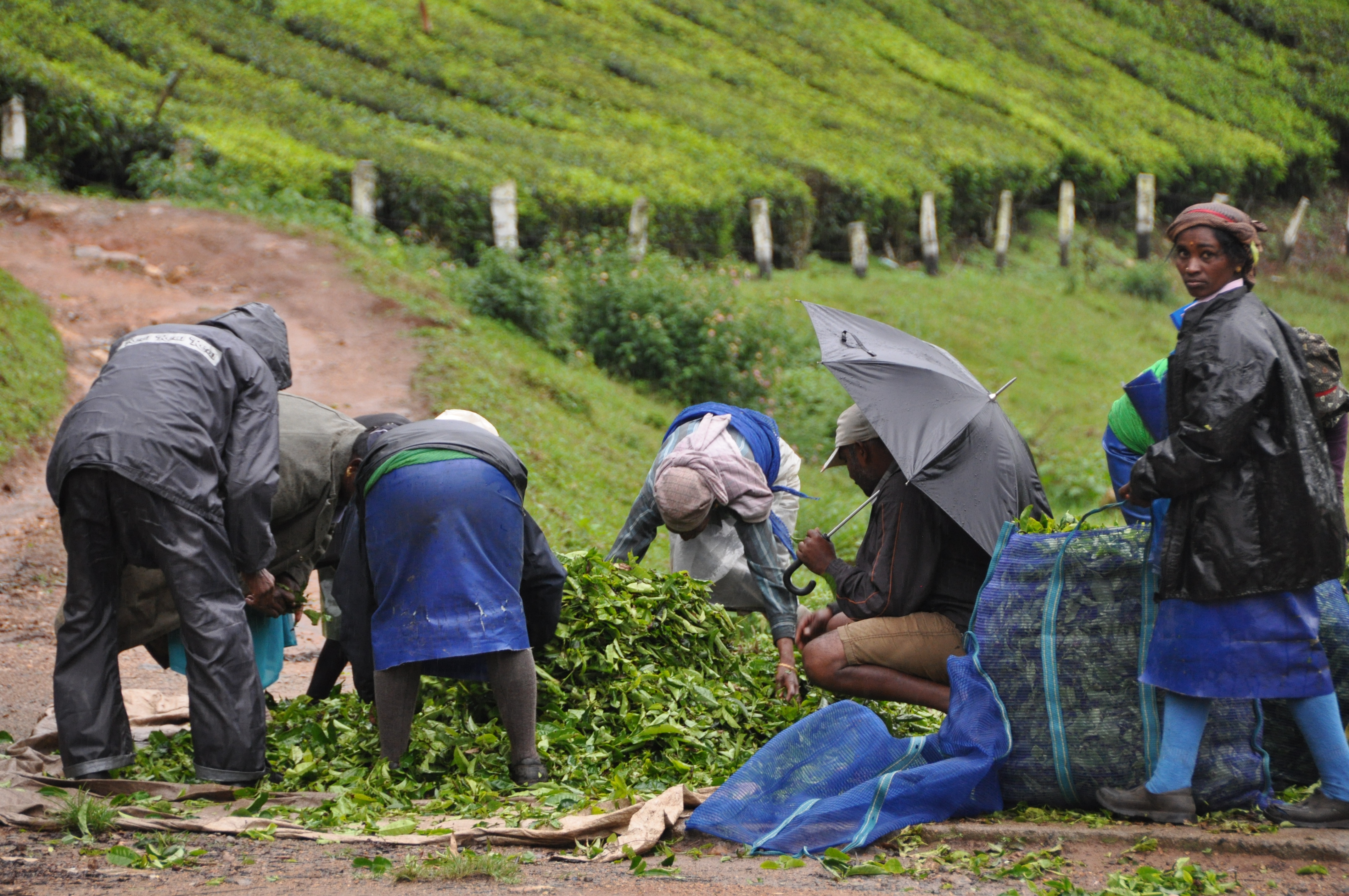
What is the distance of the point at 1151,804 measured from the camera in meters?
3.19

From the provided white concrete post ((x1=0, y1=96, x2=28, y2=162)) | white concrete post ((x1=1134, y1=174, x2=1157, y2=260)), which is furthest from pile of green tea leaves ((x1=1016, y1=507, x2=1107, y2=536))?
white concrete post ((x1=1134, y1=174, x2=1157, y2=260))

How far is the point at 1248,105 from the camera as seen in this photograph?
27797 millimetres

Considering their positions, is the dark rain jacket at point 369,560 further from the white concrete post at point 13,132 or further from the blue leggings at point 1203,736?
the white concrete post at point 13,132

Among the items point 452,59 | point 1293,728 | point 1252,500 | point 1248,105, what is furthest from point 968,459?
point 1248,105

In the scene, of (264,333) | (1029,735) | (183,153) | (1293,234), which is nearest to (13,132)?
(183,153)

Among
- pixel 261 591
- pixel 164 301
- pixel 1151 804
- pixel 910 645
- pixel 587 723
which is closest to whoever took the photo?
pixel 1151 804

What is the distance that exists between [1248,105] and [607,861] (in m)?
29.8

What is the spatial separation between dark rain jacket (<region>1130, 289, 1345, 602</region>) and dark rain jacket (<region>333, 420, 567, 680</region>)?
1924 millimetres

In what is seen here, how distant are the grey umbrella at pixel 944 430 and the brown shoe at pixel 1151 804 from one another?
0.77m

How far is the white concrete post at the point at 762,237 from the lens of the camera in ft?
59.2

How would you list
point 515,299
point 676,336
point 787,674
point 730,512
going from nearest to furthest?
point 787,674
point 730,512
point 515,299
point 676,336

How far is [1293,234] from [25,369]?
22.8 metres

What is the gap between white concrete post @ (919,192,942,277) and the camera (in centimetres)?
2039

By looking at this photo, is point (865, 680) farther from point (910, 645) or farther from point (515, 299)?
point (515, 299)
